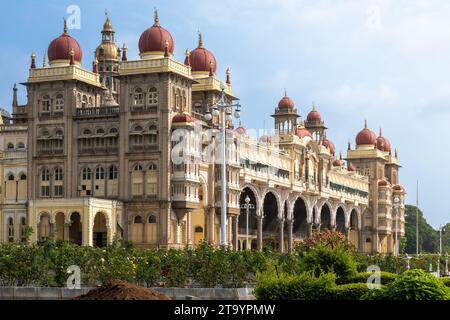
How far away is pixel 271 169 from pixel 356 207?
3819cm

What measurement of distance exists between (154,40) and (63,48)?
9751 mm

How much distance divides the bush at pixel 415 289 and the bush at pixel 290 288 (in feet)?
28.3

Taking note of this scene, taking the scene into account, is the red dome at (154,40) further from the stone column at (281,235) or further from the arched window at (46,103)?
the stone column at (281,235)

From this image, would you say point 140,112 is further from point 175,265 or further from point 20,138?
point 175,265

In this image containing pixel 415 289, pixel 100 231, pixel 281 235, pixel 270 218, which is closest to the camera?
pixel 415 289

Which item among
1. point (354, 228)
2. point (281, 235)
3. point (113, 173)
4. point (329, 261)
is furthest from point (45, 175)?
point (354, 228)

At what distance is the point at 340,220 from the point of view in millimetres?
135125

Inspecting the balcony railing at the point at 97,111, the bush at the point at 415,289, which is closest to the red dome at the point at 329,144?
the balcony railing at the point at 97,111

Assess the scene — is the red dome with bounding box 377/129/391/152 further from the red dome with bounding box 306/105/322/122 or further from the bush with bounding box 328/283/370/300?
the bush with bounding box 328/283/370/300

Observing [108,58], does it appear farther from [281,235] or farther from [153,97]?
[281,235]

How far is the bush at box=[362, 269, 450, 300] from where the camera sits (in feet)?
80.2

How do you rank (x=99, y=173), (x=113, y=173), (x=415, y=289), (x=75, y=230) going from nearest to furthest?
(x=415, y=289), (x=113, y=173), (x=75, y=230), (x=99, y=173)

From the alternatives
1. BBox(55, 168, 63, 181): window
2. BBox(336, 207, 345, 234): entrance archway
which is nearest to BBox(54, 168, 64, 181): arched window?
BBox(55, 168, 63, 181): window
